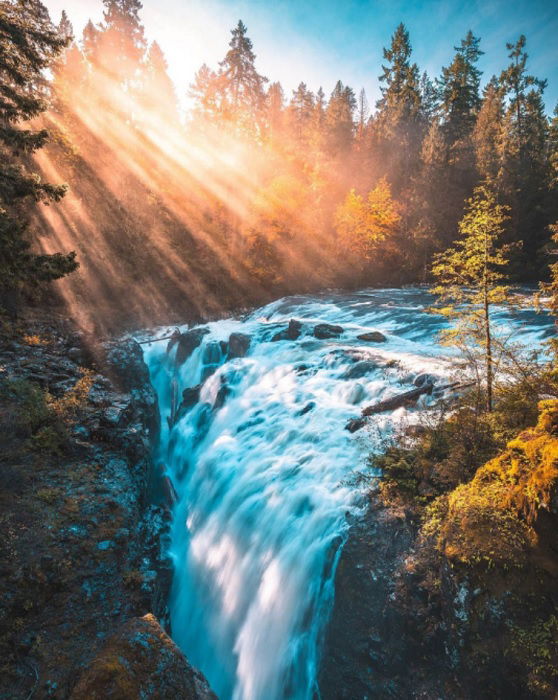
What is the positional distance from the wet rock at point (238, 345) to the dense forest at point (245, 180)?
26.7ft

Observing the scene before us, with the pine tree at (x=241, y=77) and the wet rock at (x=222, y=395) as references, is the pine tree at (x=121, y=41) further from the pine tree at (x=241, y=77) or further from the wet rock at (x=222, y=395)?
the wet rock at (x=222, y=395)

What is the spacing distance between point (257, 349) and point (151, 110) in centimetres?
3613

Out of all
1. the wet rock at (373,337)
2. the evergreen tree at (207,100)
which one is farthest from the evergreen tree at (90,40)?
the wet rock at (373,337)

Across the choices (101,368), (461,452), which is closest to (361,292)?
(101,368)

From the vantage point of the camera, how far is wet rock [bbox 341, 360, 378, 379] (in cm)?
1245

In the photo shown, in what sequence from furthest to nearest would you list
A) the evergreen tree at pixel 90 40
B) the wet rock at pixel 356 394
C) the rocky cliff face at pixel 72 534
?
1. the evergreen tree at pixel 90 40
2. the wet rock at pixel 356 394
3. the rocky cliff face at pixel 72 534

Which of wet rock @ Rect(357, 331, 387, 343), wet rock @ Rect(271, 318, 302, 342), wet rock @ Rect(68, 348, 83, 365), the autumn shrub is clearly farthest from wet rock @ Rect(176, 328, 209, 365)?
the autumn shrub

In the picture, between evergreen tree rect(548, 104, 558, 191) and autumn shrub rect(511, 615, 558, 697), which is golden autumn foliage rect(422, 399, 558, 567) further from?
evergreen tree rect(548, 104, 558, 191)

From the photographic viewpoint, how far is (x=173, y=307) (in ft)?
84.8

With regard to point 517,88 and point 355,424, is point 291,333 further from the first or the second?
point 517,88

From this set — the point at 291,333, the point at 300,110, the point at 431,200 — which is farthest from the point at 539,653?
the point at 300,110

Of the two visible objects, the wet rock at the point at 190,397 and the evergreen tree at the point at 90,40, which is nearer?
the wet rock at the point at 190,397

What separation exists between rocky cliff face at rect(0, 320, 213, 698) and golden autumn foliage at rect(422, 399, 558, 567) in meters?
4.09

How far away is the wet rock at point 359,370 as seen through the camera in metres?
12.5
